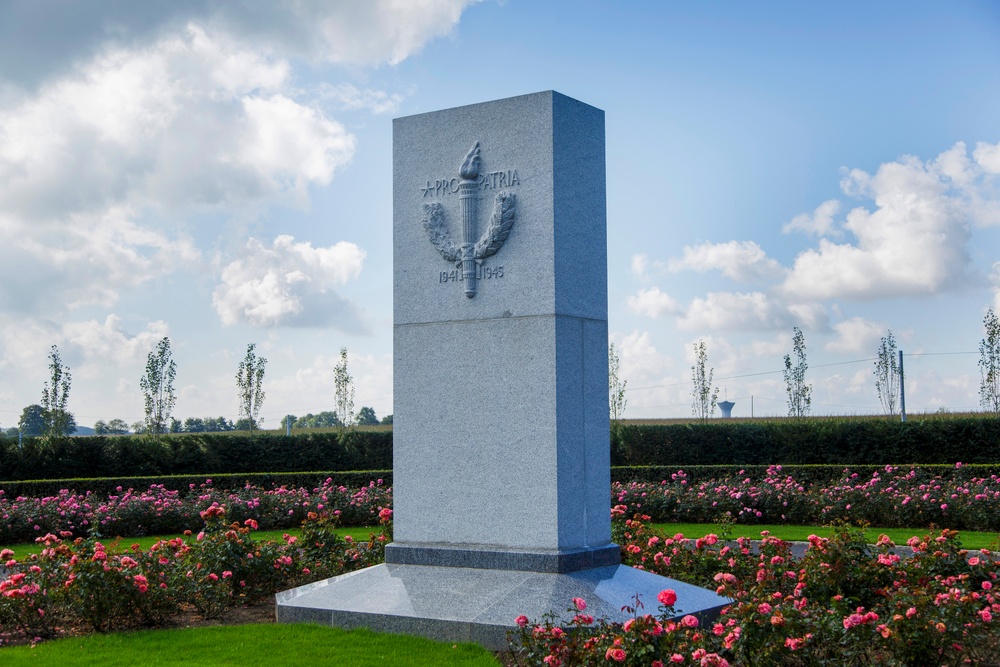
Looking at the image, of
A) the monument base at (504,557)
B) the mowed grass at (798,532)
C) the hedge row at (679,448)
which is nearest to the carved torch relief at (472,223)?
the monument base at (504,557)

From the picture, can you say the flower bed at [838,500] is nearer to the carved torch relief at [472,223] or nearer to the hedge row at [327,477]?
the hedge row at [327,477]

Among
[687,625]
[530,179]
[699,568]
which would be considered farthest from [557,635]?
[530,179]

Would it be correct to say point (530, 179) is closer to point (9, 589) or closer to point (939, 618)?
point (939, 618)

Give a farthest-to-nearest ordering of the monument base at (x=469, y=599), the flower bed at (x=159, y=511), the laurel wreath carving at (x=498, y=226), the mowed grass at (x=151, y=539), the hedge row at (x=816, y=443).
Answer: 1. the hedge row at (x=816, y=443)
2. the flower bed at (x=159, y=511)
3. the mowed grass at (x=151, y=539)
4. the laurel wreath carving at (x=498, y=226)
5. the monument base at (x=469, y=599)

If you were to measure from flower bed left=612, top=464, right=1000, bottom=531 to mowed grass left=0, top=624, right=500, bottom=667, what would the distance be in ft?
27.5

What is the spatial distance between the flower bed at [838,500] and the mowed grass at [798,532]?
0.27 meters

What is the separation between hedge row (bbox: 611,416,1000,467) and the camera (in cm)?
2058

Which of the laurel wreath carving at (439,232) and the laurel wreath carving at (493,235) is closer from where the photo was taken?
the laurel wreath carving at (493,235)

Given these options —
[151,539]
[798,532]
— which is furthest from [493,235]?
[151,539]

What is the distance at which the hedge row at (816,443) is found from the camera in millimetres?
20578

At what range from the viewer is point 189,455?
21.0 metres

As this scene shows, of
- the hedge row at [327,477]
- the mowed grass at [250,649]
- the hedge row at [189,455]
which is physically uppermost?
the hedge row at [189,455]

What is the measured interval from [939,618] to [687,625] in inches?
61.2

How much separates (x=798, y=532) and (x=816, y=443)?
7.68m
